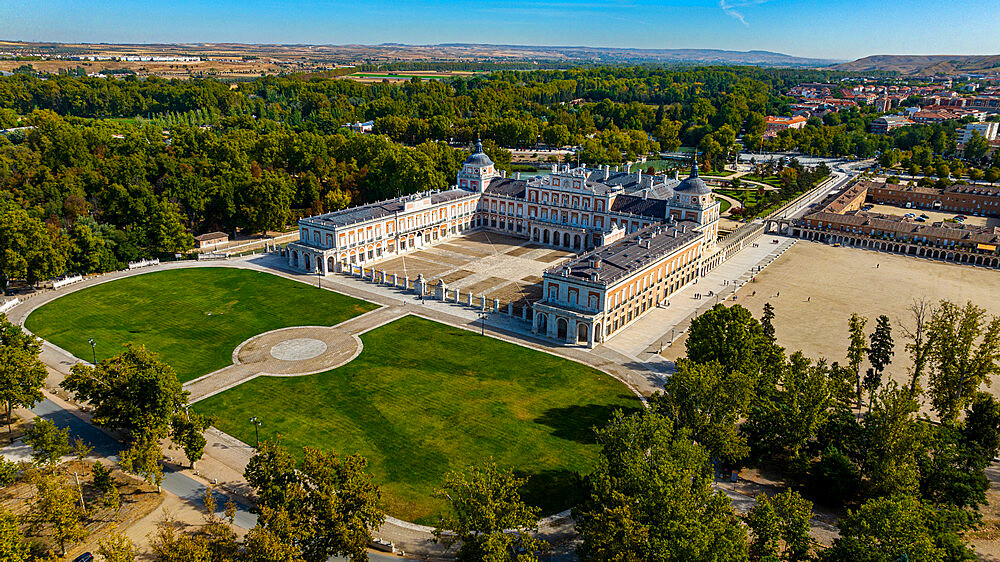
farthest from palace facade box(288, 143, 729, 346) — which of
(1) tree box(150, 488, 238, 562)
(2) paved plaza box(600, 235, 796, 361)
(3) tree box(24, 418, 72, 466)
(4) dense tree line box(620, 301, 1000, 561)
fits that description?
(3) tree box(24, 418, 72, 466)

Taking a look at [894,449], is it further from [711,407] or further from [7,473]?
[7,473]

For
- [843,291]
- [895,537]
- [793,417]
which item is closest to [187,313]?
[793,417]

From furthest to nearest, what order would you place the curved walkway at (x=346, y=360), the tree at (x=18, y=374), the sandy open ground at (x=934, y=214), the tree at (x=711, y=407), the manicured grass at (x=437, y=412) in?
1. the sandy open ground at (x=934, y=214)
2. the tree at (x=18, y=374)
3. the manicured grass at (x=437, y=412)
4. the tree at (x=711, y=407)
5. the curved walkway at (x=346, y=360)

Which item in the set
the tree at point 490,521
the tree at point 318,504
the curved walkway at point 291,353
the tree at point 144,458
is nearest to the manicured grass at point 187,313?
the curved walkway at point 291,353

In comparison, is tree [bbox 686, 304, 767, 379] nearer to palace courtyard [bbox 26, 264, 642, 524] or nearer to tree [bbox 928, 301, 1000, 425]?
palace courtyard [bbox 26, 264, 642, 524]

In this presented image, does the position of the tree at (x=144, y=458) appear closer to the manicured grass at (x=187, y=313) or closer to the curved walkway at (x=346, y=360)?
the curved walkway at (x=346, y=360)
